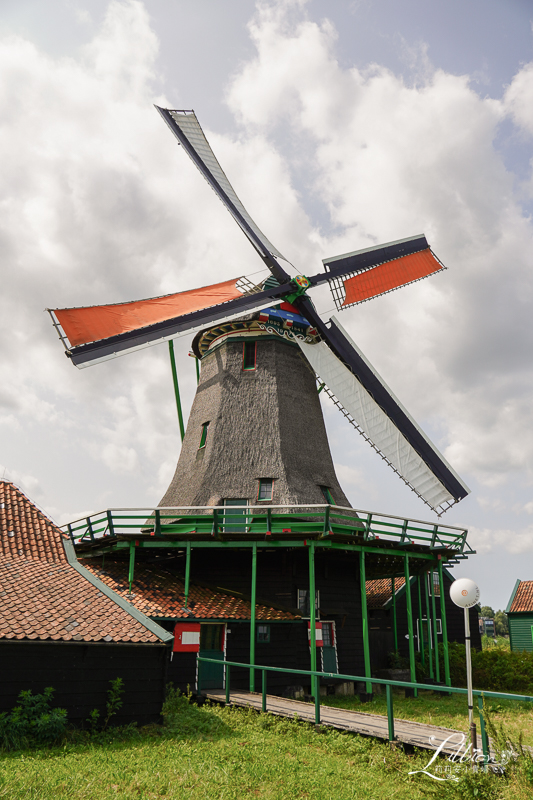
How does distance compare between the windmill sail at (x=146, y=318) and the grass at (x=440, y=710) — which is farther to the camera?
the windmill sail at (x=146, y=318)

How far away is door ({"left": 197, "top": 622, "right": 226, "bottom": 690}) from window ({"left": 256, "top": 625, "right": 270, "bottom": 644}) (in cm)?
108

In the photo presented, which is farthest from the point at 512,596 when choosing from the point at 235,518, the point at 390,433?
the point at 235,518

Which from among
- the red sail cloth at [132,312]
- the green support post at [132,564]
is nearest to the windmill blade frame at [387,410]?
the red sail cloth at [132,312]

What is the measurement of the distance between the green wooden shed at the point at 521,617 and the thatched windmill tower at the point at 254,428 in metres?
19.9

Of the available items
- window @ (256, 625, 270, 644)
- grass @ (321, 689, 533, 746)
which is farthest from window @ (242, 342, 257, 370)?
grass @ (321, 689, 533, 746)

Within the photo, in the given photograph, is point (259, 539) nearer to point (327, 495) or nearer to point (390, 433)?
point (327, 495)

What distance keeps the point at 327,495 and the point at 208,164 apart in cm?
1380

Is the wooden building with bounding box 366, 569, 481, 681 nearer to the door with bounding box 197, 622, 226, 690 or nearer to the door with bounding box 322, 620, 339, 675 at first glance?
the door with bounding box 322, 620, 339, 675

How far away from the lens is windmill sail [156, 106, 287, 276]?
22.2 m

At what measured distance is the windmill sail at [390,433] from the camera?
62.1 ft

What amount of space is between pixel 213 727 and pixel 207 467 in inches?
339

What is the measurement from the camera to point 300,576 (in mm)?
17688

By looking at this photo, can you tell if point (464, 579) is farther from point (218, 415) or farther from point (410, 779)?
point (218, 415)

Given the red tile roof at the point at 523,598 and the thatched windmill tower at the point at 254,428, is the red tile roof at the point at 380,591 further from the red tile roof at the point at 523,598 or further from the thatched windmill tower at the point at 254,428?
the red tile roof at the point at 523,598
